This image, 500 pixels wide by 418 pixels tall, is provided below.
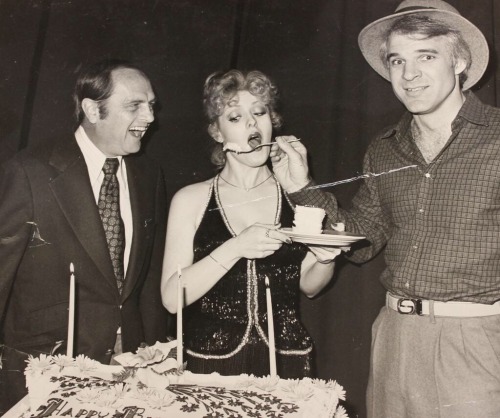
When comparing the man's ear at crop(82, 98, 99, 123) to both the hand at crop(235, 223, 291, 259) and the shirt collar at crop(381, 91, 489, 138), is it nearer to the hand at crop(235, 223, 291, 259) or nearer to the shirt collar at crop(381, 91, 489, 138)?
the hand at crop(235, 223, 291, 259)

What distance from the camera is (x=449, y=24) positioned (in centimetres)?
203

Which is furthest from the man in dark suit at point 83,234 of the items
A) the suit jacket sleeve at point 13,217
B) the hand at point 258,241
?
the hand at point 258,241

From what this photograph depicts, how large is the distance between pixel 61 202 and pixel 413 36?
147 centimetres

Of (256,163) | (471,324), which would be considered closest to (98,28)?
(256,163)

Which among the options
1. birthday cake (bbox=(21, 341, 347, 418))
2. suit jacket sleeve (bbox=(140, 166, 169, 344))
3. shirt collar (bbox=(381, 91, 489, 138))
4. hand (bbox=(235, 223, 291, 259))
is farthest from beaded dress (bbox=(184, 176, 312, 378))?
shirt collar (bbox=(381, 91, 489, 138))

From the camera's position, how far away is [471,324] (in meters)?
1.90

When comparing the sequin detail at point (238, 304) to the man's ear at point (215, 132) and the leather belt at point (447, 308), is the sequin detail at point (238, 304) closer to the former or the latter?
the man's ear at point (215, 132)

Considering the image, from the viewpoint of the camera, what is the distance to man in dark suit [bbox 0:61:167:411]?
2.13m

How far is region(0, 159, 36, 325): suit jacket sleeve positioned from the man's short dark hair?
41 centimetres

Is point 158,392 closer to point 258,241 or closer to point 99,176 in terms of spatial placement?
point 258,241

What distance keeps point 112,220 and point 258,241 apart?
0.66 metres

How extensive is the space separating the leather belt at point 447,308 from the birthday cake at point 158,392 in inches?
27.7

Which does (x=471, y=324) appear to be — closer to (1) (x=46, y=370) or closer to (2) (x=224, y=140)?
(2) (x=224, y=140)

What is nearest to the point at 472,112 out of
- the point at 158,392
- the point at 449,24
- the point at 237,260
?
the point at 449,24
